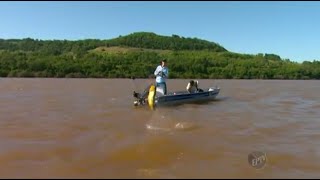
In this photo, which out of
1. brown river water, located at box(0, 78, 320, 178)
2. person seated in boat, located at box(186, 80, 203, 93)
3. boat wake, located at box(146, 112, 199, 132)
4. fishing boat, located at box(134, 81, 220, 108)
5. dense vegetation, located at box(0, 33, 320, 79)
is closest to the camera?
brown river water, located at box(0, 78, 320, 178)

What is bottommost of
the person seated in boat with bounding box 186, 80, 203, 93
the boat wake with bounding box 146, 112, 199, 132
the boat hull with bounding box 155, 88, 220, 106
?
the boat wake with bounding box 146, 112, 199, 132

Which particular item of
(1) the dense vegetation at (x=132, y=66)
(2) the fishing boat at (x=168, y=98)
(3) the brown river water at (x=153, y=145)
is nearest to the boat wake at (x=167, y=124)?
A: (3) the brown river water at (x=153, y=145)

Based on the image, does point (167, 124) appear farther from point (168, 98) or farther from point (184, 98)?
point (184, 98)

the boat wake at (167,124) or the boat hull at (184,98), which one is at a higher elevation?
the boat hull at (184,98)

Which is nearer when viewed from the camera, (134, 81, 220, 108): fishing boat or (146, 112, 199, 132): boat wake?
(146, 112, 199, 132): boat wake

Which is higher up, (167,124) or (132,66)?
(132,66)

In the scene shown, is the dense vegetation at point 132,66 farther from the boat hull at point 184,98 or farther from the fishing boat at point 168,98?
the fishing boat at point 168,98

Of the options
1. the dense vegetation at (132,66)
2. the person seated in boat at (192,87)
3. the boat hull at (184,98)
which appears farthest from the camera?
the dense vegetation at (132,66)

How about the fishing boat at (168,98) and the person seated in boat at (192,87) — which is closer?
the fishing boat at (168,98)

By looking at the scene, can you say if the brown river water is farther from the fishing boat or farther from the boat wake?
the fishing boat

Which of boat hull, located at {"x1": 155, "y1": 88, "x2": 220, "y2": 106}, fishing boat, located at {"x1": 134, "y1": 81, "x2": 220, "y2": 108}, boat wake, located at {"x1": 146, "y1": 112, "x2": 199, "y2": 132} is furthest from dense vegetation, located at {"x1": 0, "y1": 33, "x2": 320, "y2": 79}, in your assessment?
boat wake, located at {"x1": 146, "y1": 112, "x2": 199, "y2": 132}

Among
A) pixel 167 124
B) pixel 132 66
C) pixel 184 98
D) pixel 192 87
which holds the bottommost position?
pixel 167 124

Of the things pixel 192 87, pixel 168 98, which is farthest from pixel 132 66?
pixel 168 98

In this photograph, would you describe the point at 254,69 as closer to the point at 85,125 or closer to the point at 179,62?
the point at 179,62
